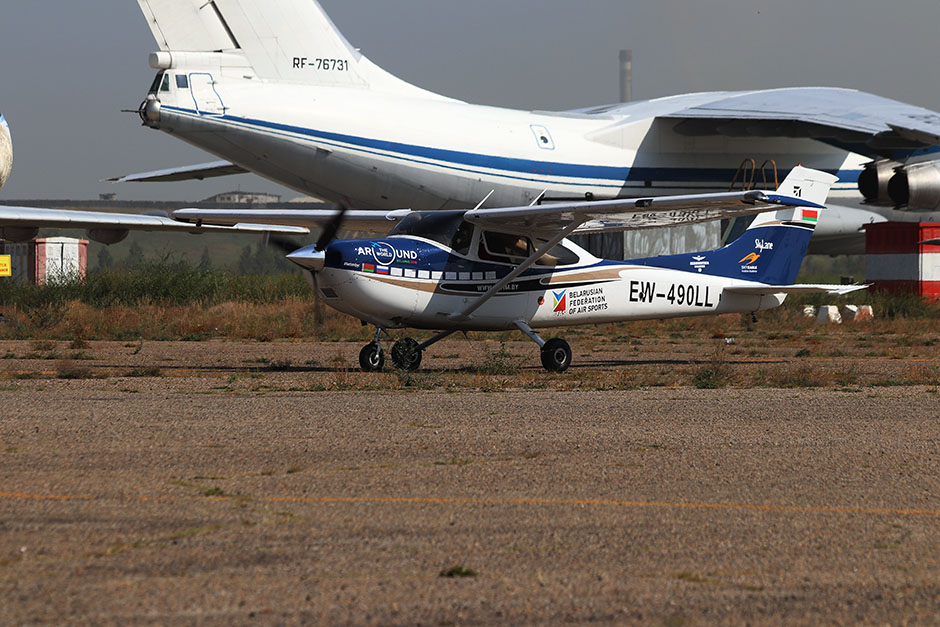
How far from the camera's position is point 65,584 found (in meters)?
4.21

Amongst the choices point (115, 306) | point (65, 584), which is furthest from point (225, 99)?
point (65, 584)

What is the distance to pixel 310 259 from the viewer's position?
13609 mm

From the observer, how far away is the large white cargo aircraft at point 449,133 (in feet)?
82.1

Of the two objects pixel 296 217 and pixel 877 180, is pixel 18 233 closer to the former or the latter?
pixel 296 217

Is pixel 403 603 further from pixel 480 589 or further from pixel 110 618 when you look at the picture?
pixel 110 618

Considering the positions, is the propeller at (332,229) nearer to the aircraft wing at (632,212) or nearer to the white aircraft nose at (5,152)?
the aircraft wing at (632,212)

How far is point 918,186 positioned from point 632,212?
17.2m

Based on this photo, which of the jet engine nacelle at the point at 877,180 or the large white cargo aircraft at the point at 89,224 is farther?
the jet engine nacelle at the point at 877,180

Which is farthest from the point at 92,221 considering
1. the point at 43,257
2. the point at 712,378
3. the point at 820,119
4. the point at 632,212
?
the point at 43,257

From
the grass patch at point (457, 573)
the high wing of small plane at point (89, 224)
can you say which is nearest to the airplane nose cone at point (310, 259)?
the high wing of small plane at point (89, 224)

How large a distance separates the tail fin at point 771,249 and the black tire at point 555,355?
2.45 metres

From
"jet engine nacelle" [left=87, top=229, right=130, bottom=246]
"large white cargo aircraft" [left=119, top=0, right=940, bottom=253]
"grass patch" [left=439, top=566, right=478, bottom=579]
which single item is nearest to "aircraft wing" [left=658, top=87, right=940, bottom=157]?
"large white cargo aircraft" [left=119, top=0, right=940, bottom=253]

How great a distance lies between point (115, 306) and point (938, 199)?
20.4 meters

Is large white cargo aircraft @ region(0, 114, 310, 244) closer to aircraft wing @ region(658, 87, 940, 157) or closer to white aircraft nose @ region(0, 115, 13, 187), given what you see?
white aircraft nose @ region(0, 115, 13, 187)
